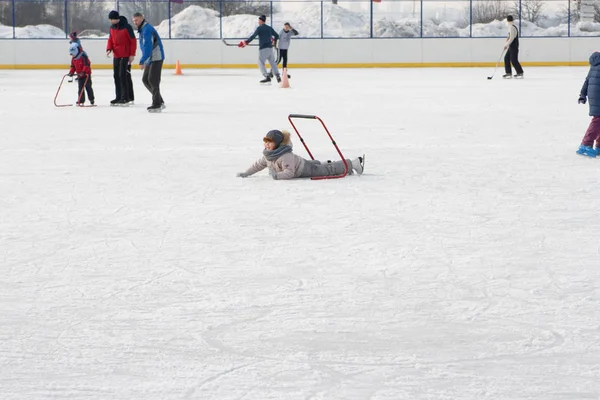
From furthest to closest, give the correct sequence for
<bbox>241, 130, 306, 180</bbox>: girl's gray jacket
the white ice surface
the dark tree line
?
the dark tree line → <bbox>241, 130, 306, 180</bbox>: girl's gray jacket → the white ice surface

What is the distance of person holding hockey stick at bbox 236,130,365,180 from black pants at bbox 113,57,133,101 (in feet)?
25.1

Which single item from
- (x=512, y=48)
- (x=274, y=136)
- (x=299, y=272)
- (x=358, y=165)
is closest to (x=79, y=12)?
(x=512, y=48)

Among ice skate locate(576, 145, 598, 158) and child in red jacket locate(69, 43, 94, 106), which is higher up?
child in red jacket locate(69, 43, 94, 106)

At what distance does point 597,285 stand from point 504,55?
64.0 feet

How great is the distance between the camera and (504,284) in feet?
13.7

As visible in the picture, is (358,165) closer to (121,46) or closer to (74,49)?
(121,46)

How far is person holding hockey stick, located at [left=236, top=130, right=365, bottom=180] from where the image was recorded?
7.08m

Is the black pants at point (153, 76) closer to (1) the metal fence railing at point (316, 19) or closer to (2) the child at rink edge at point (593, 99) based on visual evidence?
(2) the child at rink edge at point (593, 99)

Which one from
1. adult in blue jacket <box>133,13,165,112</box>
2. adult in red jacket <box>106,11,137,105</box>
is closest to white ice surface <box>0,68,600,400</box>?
adult in blue jacket <box>133,13,165,112</box>

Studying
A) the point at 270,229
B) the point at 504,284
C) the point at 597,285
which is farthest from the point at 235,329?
the point at 270,229

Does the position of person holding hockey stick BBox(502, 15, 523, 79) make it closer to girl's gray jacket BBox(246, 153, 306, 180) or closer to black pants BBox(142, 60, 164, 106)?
black pants BBox(142, 60, 164, 106)

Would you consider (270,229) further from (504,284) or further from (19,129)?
(19,129)

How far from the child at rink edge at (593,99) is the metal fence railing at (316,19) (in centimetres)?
2392

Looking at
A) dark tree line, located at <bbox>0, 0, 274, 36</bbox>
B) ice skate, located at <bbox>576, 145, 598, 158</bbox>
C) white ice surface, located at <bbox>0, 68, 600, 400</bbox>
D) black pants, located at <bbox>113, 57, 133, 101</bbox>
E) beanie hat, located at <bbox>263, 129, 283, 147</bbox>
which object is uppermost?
dark tree line, located at <bbox>0, 0, 274, 36</bbox>
